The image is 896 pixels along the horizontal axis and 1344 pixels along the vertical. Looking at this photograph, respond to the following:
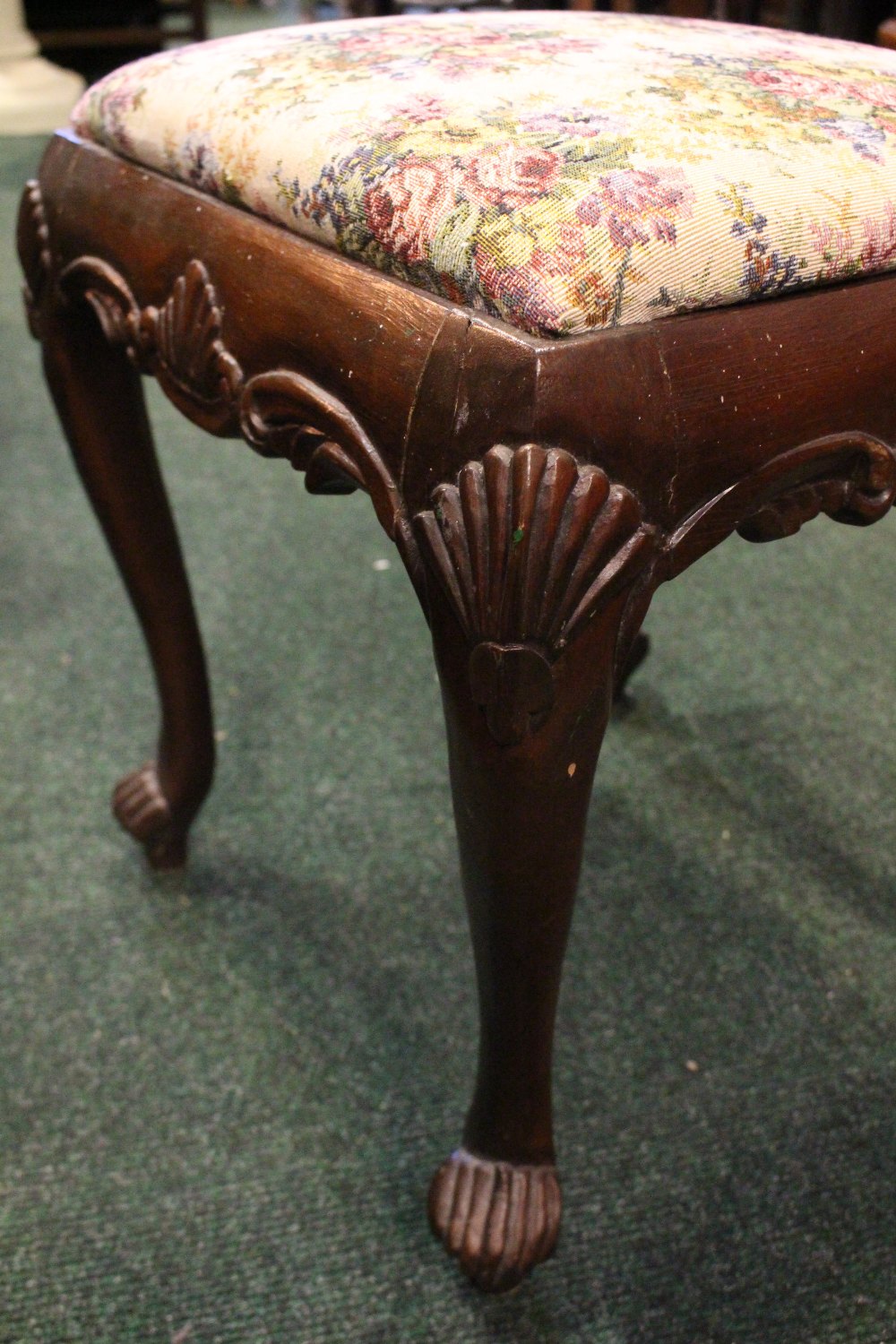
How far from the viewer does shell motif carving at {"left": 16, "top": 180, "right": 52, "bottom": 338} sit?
0.63 metres

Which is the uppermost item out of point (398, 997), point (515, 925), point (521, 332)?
point (521, 332)

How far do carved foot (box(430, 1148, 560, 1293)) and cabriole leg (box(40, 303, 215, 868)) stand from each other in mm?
337

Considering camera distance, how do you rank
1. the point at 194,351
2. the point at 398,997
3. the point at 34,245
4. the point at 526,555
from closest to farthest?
the point at 526,555
the point at 194,351
the point at 34,245
the point at 398,997

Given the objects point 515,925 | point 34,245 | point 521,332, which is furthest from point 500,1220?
point 34,245

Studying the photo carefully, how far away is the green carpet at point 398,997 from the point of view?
0.60 meters

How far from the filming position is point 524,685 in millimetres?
398

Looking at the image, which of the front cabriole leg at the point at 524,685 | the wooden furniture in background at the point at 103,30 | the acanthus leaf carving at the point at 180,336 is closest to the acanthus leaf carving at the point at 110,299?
the acanthus leaf carving at the point at 180,336

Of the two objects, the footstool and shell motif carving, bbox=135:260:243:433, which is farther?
shell motif carving, bbox=135:260:243:433

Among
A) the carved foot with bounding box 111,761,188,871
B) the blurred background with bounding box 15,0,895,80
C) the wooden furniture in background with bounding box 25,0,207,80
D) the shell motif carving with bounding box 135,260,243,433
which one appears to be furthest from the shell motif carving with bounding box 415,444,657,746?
the wooden furniture in background with bounding box 25,0,207,80

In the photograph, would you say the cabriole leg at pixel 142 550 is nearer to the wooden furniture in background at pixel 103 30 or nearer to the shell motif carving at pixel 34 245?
the shell motif carving at pixel 34 245

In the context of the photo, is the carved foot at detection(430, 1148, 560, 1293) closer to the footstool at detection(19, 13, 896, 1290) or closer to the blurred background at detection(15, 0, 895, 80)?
the footstool at detection(19, 13, 896, 1290)

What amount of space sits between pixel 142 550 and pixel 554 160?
15.9 inches

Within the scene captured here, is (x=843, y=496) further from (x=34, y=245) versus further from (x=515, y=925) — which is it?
(x=34, y=245)

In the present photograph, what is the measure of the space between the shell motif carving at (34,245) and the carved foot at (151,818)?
12.3 inches
